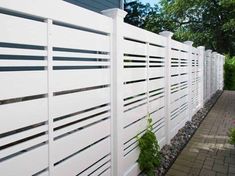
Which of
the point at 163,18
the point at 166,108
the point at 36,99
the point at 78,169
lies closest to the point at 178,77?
the point at 166,108

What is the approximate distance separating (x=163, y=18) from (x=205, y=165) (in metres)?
20.9

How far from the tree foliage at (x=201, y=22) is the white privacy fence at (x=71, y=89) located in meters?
18.9

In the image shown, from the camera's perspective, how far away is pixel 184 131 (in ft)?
19.1

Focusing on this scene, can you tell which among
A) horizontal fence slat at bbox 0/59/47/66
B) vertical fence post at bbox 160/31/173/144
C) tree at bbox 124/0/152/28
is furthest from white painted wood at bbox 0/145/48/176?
tree at bbox 124/0/152/28

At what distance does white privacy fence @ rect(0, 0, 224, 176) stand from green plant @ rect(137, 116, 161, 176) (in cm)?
9

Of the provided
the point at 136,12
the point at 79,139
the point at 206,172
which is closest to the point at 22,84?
the point at 79,139

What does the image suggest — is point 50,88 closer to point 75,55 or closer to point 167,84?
point 75,55

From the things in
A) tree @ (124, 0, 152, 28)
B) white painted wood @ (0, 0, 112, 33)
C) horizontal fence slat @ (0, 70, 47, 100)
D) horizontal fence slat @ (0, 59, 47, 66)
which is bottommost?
horizontal fence slat @ (0, 70, 47, 100)

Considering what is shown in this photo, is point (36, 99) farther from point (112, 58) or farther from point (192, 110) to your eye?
point (192, 110)

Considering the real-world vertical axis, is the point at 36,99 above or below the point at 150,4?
below

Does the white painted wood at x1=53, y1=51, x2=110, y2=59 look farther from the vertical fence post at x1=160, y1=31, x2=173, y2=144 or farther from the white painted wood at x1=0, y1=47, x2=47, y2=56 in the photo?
the vertical fence post at x1=160, y1=31, x2=173, y2=144

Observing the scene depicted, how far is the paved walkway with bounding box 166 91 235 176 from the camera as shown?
388 centimetres

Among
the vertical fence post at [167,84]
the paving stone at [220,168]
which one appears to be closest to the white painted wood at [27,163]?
the paving stone at [220,168]

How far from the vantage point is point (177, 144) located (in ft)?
16.2
